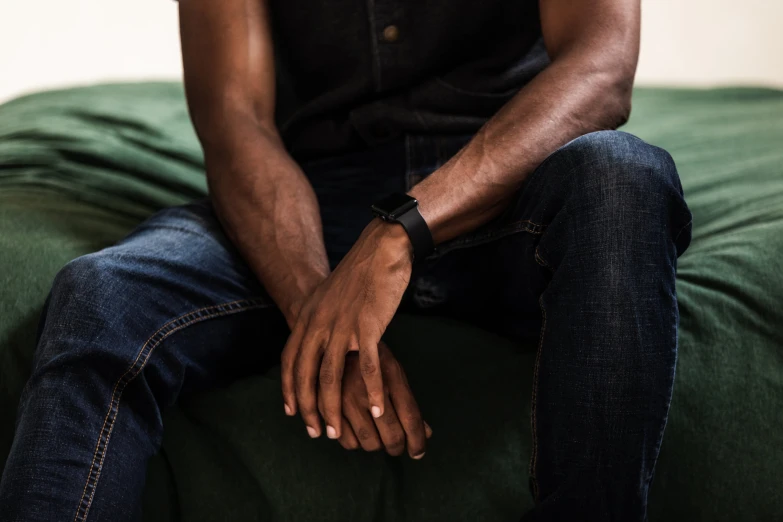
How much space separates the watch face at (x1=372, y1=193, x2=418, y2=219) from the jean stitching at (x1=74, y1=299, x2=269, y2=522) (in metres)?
0.23

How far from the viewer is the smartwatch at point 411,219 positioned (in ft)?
2.76

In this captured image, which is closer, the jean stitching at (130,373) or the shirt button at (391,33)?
the jean stitching at (130,373)

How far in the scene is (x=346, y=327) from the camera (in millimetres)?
805

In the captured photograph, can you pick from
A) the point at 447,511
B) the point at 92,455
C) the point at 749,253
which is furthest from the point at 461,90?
the point at 92,455

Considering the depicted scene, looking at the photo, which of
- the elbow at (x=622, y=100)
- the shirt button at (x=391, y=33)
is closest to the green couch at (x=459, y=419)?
the elbow at (x=622, y=100)

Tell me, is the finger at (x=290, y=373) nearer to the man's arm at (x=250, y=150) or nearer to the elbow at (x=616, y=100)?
the man's arm at (x=250, y=150)

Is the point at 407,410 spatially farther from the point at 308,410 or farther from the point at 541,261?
the point at 541,261

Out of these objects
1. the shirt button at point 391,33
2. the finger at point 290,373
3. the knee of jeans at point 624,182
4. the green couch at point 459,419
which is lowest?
the green couch at point 459,419

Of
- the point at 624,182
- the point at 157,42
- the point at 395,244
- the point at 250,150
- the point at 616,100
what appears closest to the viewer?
the point at 624,182

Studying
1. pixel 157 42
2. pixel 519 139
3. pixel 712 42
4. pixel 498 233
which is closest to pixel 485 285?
pixel 498 233

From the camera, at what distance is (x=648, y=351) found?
2.31 ft

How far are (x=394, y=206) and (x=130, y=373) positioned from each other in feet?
1.08

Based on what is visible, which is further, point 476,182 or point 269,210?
point 269,210

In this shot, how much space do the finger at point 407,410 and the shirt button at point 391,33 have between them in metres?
0.51
